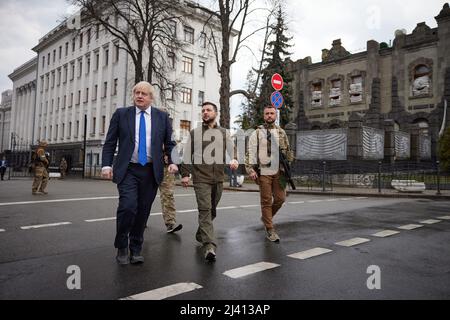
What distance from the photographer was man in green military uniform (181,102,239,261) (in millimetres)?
4770

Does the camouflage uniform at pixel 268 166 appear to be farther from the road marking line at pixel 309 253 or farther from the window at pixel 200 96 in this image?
the window at pixel 200 96

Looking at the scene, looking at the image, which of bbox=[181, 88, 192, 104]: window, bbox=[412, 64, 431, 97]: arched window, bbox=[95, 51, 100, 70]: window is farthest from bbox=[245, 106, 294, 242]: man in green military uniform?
bbox=[95, 51, 100, 70]: window

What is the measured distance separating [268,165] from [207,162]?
129cm

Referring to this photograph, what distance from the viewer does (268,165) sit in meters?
5.76

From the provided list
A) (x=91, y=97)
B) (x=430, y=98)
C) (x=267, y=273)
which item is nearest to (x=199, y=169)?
(x=267, y=273)

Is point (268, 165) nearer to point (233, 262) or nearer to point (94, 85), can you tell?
point (233, 262)

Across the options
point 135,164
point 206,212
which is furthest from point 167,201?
point 135,164

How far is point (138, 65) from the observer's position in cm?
2612

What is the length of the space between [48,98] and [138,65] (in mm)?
35816

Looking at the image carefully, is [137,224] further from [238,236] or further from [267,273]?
[238,236]

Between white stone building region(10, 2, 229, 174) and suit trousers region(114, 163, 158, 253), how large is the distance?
94.0 ft

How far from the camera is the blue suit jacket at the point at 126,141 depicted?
4217 mm

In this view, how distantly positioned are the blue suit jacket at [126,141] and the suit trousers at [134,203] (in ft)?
0.30
